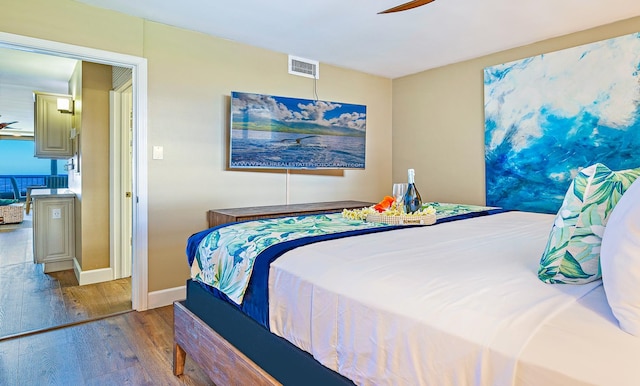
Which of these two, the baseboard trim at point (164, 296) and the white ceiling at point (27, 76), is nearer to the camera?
the baseboard trim at point (164, 296)

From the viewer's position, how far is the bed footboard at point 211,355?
1428 mm

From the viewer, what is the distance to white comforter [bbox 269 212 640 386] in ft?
2.27

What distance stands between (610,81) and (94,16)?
3994mm

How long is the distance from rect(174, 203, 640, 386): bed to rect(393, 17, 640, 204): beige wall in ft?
7.71

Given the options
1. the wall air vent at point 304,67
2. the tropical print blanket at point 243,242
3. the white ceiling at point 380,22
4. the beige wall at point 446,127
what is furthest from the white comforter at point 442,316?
the wall air vent at point 304,67

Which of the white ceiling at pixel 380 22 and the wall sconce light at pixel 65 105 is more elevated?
the white ceiling at pixel 380 22

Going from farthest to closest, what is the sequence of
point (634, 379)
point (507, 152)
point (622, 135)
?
point (507, 152), point (622, 135), point (634, 379)

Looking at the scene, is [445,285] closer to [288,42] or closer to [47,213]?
[288,42]

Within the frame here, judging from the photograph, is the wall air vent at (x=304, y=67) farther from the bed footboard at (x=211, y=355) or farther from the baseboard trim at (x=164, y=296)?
the bed footboard at (x=211, y=355)

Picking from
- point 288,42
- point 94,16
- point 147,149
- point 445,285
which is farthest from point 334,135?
point 445,285

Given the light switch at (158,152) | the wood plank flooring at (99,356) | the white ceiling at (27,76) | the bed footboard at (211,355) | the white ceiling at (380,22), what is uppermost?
the white ceiling at (27,76)

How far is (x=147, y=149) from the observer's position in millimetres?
2988

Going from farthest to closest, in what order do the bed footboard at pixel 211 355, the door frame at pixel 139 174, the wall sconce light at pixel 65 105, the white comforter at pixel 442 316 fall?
the wall sconce light at pixel 65 105
the door frame at pixel 139 174
the bed footboard at pixel 211 355
the white comforter at pixel 442 316

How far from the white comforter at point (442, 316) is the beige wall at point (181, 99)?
2119 millimetres
